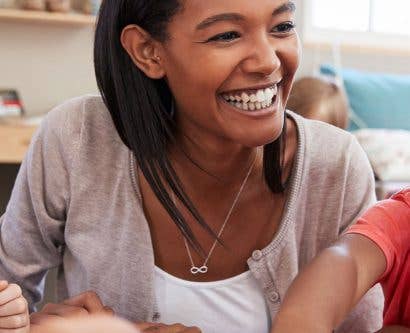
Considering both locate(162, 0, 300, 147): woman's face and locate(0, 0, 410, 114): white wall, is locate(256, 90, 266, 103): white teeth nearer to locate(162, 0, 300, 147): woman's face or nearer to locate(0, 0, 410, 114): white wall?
locate(162, 0, 300, 147): woman's face

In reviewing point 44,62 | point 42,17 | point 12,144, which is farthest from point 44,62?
point 12,144

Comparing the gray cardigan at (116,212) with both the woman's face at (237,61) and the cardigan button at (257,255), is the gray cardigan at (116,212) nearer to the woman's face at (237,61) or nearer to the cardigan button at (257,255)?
the cardigan button at (257,255)

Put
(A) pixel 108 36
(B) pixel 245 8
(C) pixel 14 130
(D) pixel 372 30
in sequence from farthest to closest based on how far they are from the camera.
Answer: (D) pixel 372 30 < (C) pixel 14 130 < (A) pixel 108 36 < (B) pixel 245 8

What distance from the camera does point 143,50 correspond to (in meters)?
1.24

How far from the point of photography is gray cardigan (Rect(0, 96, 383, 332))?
126 centimetres

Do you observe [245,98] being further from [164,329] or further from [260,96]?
[164,329]

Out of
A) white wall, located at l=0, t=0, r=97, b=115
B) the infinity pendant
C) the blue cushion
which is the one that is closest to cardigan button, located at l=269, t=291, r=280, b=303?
the infinity pendant

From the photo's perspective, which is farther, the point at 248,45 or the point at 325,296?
the point at 248,45

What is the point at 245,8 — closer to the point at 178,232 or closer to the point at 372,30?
the point at 178,232

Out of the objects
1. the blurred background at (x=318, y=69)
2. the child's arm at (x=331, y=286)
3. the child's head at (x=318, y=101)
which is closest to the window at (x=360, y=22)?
the blurred background at (x=318, y=69)

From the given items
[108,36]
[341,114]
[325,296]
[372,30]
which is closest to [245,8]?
[108,36]

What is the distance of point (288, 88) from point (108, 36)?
33 cm

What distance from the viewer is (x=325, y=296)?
3.05 ft

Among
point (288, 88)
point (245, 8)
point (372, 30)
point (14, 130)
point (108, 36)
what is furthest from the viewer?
point (372, 30)
